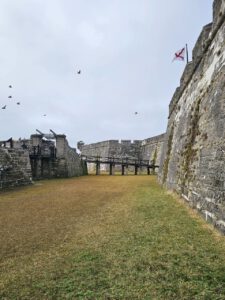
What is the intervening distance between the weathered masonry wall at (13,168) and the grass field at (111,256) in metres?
6.48

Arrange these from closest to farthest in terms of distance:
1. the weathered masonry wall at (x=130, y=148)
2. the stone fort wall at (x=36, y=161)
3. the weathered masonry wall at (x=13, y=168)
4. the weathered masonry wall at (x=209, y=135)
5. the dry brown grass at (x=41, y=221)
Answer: the dry brown grass at (x=41, y=221) < the weathered masonry wall at (x=209, y=135) < the weathered masonry wall at (x=13, y=168) < the stone fort wall at (x=36, y=161) < the weathered masonry wall at (x=130, y=148)

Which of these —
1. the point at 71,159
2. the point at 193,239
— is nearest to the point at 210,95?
the point at 193,239

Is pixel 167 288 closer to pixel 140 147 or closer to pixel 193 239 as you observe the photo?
pixel 193 239

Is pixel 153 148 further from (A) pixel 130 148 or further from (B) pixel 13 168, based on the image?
(B) pixel 13 168

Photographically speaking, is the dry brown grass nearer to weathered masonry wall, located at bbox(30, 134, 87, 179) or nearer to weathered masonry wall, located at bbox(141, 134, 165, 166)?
weathered masonry wall, located at bbox(30, 134, 87, 179)

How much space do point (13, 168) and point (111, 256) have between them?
→ 1105 cm

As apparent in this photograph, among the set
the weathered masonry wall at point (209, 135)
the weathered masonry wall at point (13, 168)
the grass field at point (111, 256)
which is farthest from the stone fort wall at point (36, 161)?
the weathered masonry wall at point (209, 135)

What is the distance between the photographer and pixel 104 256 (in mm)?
3850

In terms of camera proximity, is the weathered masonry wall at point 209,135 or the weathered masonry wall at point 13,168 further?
the weathered masonry wall at point 13,168

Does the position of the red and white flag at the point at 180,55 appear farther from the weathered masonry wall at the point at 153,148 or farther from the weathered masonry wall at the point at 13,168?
the weathered masonry wall at the point at 153,148

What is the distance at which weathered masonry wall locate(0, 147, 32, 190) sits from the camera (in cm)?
1271

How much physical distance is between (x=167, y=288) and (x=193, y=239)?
1748mm

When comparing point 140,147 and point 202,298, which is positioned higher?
point 140,147

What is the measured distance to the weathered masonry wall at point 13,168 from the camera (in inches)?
501
